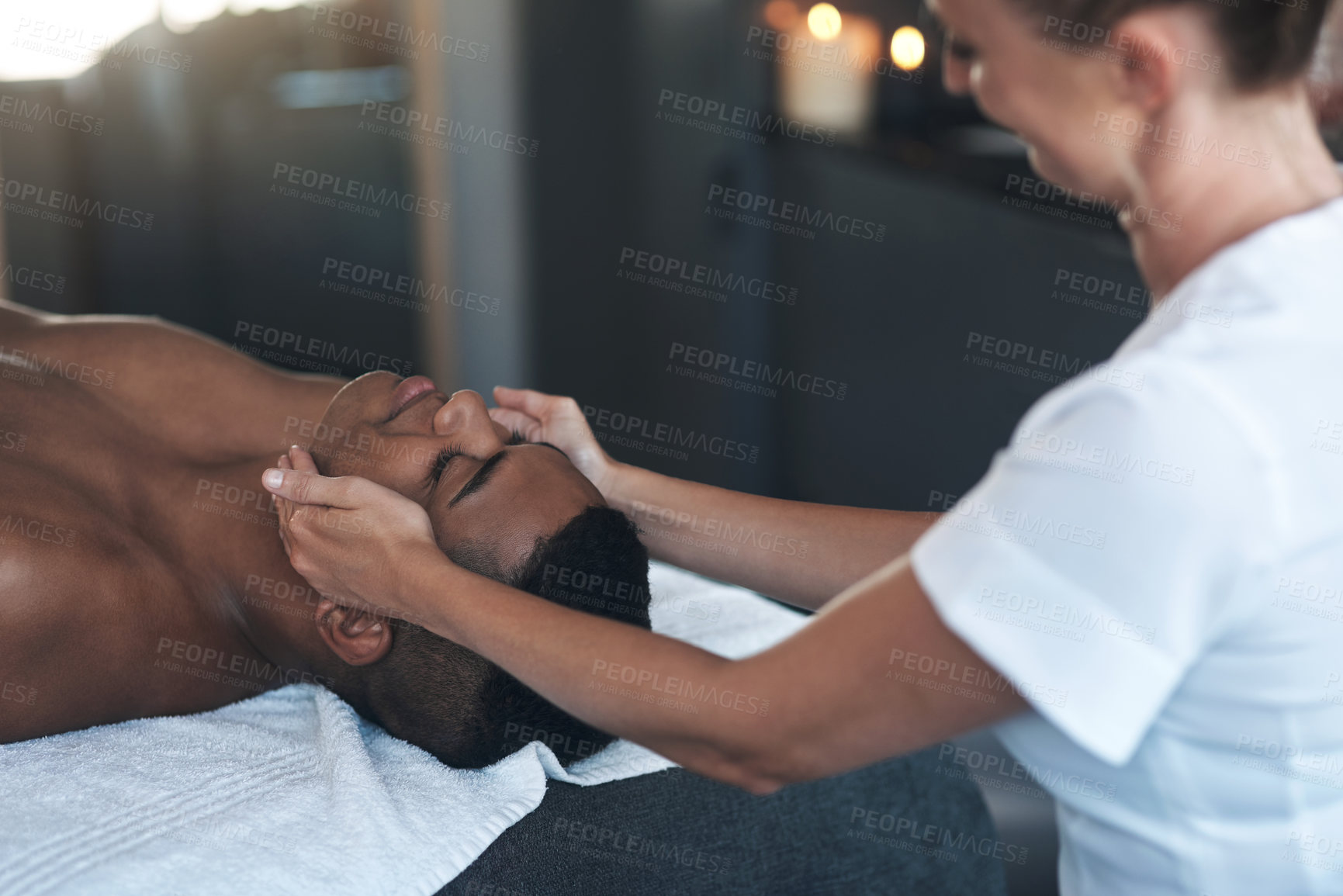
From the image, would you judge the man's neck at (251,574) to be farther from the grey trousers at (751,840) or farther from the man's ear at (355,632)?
the grey trousers at (751,840)

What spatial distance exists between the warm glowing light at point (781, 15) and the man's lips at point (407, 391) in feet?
7.02

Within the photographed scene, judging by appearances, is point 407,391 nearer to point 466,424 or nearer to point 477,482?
point 466,424

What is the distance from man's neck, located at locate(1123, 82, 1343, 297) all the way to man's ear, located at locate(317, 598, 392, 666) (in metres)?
0.96

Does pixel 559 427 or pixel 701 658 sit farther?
pixel 559 427

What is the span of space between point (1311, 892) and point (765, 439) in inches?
100

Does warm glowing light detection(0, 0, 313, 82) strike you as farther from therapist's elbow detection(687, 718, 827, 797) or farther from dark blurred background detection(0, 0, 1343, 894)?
therapist's elbow detection(687, 718, 827, 797)

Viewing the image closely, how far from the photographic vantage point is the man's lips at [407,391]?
1.48 metres

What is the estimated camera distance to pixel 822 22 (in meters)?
3.22

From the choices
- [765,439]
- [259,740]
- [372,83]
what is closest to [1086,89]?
[259,740]

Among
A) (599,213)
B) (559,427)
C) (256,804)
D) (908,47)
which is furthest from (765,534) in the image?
(908,47)

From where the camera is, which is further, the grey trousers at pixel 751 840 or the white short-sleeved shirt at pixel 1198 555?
the grey trousers at pixel 751 840

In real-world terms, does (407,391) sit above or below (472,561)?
above

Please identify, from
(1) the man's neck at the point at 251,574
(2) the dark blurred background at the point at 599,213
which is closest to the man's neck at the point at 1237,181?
(1) the man's neck at the point at 251,574

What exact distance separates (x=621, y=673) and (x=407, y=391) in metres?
0.72
